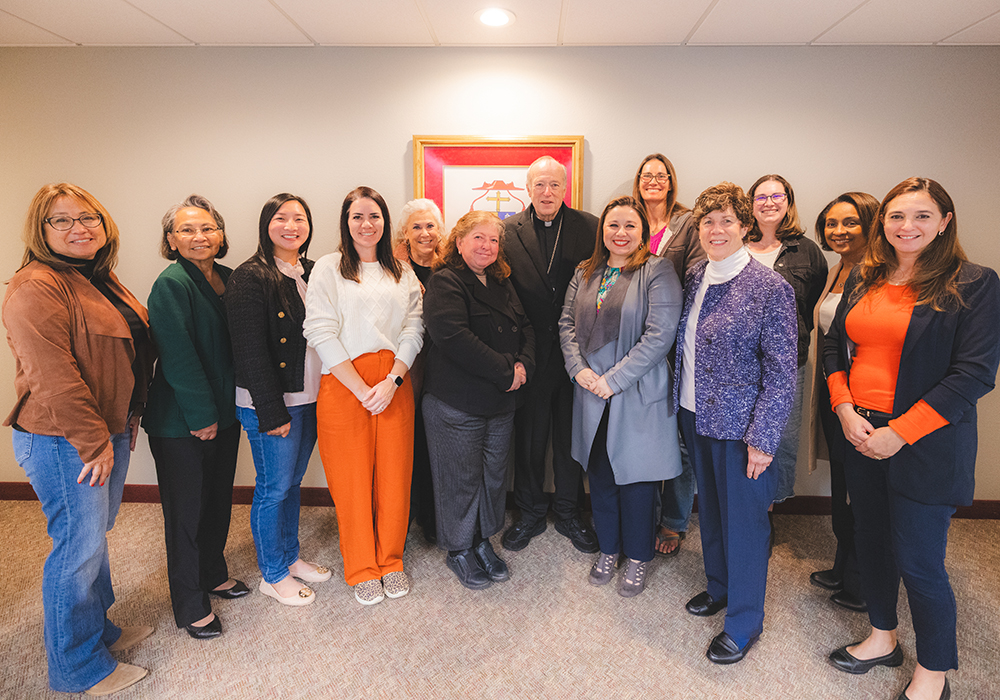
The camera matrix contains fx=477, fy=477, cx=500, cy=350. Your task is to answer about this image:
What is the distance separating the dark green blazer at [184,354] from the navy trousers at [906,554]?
2.55 meters

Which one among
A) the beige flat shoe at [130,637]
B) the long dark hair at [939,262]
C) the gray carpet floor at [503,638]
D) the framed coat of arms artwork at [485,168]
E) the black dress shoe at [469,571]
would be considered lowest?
the gray carpet floor at [503,638]

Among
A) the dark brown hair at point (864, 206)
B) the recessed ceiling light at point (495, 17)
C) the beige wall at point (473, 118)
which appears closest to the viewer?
the dark brown hair at point (864, 206)

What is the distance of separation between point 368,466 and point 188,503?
2.36 ft

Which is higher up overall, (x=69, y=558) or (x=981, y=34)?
(x=981, y=34)

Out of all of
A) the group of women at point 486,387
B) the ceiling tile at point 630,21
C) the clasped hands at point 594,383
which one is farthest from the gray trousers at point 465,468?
the ceiling tile at point 630,21

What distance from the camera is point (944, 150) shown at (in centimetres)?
282

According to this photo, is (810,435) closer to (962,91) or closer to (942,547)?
(942,547)

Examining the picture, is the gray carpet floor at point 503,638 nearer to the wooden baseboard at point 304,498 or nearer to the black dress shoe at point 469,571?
the black dress shoe at point 469,571

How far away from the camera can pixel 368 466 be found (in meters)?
2.19

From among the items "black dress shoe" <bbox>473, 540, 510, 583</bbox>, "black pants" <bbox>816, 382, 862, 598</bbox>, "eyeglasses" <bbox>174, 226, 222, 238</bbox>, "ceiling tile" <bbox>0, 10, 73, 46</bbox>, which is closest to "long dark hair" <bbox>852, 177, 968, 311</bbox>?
"black pants" <bbox>816, 382, 862, 598</bbox>

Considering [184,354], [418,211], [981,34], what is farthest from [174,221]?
[981,34]

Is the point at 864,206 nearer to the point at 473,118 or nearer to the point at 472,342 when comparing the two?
the point at 472,342

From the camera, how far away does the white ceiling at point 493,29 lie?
7.71 feet

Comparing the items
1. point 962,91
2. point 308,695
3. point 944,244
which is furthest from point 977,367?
point 308,695
